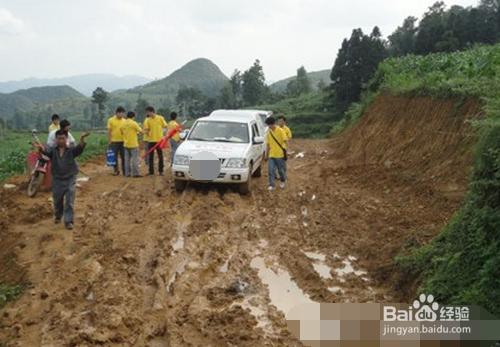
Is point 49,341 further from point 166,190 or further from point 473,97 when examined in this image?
point 473,97

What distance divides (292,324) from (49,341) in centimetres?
237

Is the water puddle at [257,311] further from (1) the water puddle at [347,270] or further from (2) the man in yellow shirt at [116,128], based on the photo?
(2) the man in yellow shirt at [116,128]

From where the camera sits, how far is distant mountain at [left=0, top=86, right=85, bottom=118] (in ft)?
517

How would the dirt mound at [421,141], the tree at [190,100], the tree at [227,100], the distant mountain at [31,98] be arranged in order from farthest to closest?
1. the distant mountain at [31,98]
2. the tree at [190,100]
3. the tree at [227,100]
4. the dirt mound at [421,141]

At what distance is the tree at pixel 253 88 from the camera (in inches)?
2901

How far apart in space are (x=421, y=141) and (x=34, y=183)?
977cm

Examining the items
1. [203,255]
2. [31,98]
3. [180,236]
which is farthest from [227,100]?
[31,98]

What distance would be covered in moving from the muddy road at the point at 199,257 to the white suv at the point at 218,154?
0.38 m

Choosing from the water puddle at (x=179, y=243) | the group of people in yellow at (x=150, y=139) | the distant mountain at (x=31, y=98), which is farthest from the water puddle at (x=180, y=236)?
the distant mountain at (x=31, y=98)

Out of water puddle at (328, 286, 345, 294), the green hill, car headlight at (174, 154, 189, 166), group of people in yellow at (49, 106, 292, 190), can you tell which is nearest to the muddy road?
water puddle at (328, 286, 345, 294)

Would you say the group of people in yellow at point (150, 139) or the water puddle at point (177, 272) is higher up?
the group of people in yellow at point (150, 139)

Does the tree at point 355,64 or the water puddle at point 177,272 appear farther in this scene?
the tree at point 355,64

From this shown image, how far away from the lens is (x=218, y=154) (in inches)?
427

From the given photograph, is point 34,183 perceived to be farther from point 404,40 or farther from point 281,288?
point 404,40
